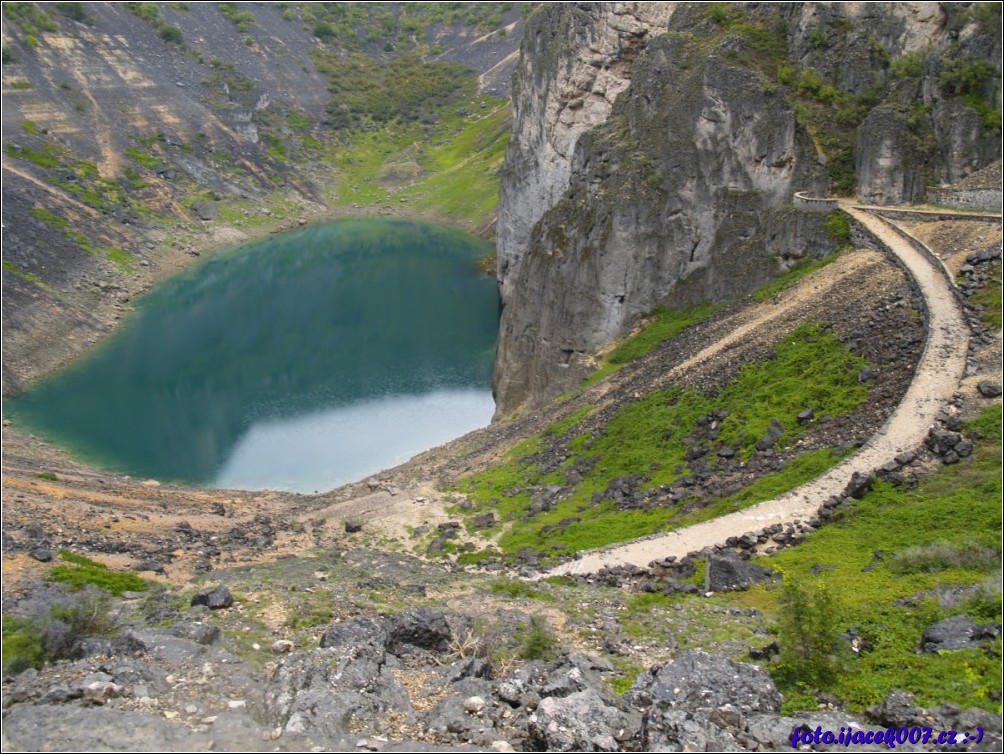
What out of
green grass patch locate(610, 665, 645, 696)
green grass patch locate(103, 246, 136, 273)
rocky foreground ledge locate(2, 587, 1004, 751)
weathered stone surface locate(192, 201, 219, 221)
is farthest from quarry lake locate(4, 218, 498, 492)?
green grass patch locate(610, 665, 645, 696)

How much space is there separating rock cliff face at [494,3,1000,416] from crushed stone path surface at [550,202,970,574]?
15.4 metres

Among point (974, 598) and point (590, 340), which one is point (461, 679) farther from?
point (590, 340)

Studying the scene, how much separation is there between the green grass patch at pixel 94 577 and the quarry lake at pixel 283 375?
64.5 feet

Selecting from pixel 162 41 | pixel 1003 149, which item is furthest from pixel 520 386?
pixel 162 41

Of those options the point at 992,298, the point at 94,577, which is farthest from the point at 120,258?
the point at 992,298

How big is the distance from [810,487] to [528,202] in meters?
52.9

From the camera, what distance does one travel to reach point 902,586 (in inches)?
816

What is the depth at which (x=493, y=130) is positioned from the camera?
151375 mm

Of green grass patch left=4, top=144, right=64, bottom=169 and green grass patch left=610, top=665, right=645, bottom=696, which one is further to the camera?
green grass patch left=4, top=144, right=64, bottom=169

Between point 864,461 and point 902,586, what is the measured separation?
776 centimetres

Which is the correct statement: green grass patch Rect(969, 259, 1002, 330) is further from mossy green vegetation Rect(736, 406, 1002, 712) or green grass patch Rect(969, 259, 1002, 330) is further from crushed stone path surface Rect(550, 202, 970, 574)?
mossy green vegetation Rect(736, 406, 1002, 712)

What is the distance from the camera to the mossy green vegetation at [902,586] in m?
16.0

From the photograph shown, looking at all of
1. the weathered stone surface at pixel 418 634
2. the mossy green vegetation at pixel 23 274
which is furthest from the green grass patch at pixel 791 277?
the mossy green vegetation at pixel 23 274

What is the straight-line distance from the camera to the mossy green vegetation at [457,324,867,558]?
32.6 meters
